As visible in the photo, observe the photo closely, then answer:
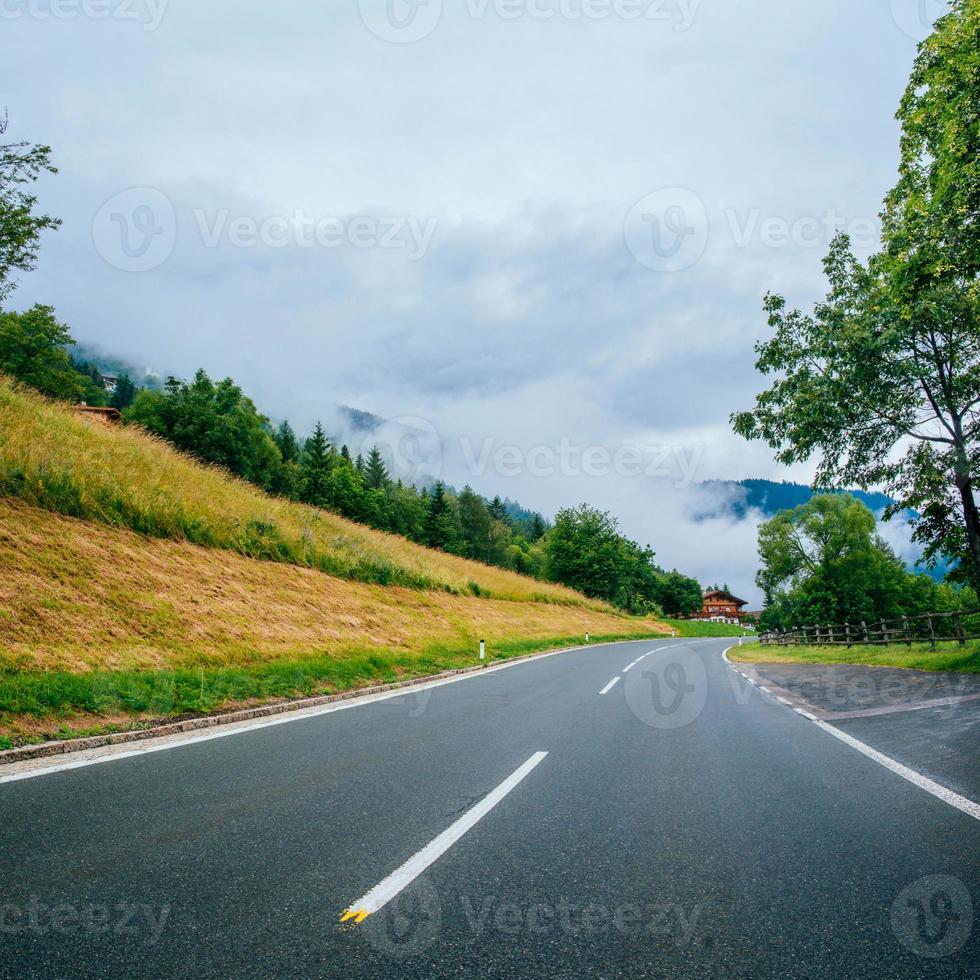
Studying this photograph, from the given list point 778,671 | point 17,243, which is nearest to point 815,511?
point 778,671

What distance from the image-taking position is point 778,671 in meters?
18.9

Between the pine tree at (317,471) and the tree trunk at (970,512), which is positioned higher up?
the pine tree at (317,471)

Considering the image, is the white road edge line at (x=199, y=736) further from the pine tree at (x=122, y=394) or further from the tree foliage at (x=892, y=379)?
the pine tree at (x=122, y=394)

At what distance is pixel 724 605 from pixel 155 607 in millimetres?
193679

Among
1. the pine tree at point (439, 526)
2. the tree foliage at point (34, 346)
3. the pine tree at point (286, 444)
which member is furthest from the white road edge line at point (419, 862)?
the pine tree at point (286, 444)

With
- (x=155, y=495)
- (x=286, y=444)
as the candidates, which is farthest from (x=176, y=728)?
(x=286, y=444)

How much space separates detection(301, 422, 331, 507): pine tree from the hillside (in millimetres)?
44716

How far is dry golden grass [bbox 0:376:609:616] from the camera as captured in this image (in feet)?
41.3

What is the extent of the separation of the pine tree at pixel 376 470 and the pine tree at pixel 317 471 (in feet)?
68.5

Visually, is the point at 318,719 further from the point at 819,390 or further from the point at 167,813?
the point at 819,390

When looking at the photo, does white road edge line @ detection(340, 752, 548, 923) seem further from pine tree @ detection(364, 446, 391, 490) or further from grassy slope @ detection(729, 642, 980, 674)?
pine tree @ detection(364, 446, 391, 490)

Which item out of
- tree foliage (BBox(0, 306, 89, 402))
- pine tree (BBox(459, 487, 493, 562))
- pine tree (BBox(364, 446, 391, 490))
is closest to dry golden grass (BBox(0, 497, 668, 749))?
tree foliage (BBox(0, 306, 89, 402))

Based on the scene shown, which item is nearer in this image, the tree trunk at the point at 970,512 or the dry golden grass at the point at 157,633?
the dry golden grass at the point at 157,633

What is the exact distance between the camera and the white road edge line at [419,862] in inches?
114
